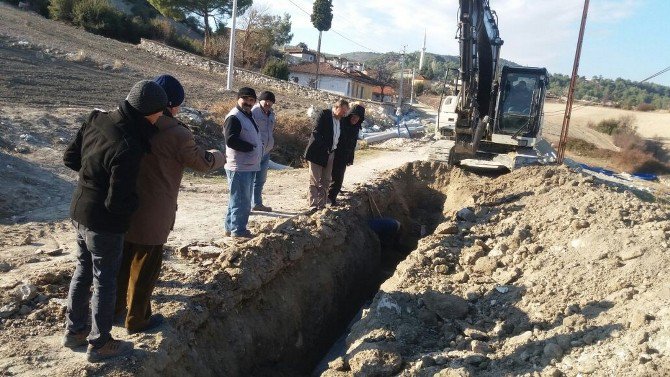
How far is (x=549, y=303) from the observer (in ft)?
17.4

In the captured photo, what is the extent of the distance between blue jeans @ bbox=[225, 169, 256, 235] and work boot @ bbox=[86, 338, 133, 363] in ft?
7.86

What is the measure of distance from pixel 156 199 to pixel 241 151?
2109 mm

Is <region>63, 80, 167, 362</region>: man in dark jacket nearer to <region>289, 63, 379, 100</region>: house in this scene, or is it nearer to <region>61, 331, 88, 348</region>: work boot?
<region>61, 331, 88, 348</region>: work boot

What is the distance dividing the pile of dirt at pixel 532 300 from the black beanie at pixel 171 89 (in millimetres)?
2551

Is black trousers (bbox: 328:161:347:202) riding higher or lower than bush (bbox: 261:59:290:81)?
lower

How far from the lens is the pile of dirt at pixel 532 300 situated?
4.37m

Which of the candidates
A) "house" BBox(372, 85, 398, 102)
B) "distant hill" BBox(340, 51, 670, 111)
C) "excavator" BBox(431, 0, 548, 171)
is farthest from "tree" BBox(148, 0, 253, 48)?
"distant hill" BBox(340, 51, 670, 111)

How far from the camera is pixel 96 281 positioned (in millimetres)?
3465

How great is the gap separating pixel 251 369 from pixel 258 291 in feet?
2.40

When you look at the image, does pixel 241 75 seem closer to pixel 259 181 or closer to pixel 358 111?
pixel 259 181

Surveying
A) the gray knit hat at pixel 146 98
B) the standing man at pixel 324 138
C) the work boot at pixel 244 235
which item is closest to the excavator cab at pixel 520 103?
the standing man at pixel 324 138

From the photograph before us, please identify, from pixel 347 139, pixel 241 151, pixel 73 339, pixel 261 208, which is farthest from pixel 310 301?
pixel 73 339

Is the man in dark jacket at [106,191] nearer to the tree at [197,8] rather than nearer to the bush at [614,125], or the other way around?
the tree at [197,8]

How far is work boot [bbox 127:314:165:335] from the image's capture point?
3939mm
